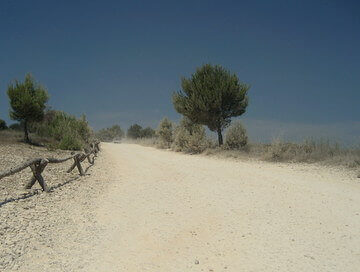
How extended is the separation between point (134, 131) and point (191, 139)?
71986 mm

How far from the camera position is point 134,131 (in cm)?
9431

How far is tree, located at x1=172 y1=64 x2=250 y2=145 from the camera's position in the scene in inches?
904

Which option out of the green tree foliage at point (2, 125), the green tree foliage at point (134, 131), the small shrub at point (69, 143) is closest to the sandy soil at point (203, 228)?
the small shrub at point (69, 143)

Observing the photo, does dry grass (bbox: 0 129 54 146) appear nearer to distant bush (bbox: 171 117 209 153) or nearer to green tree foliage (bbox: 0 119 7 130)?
distant bush (bbox: 171 117 209 153)

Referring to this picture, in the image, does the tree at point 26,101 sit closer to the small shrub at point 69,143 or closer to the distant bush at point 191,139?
the small shrub at point 69,143

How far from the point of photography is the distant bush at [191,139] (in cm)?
2344

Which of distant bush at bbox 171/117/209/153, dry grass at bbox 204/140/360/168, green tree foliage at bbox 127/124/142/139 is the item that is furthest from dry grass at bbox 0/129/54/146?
green tree foliage at bbox 127/124/142/139

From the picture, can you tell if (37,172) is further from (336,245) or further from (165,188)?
(336,245)

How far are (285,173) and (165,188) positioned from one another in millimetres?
4593

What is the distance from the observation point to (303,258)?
14.2 ft

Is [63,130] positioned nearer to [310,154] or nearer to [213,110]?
[213,110]

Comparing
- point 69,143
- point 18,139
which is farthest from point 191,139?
point 18,139

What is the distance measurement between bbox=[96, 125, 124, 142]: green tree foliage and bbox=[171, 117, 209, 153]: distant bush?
71.1 meters

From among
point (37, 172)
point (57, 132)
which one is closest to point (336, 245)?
point (37, 172)
